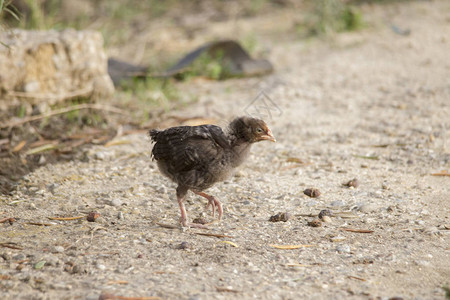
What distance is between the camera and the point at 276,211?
4.32m

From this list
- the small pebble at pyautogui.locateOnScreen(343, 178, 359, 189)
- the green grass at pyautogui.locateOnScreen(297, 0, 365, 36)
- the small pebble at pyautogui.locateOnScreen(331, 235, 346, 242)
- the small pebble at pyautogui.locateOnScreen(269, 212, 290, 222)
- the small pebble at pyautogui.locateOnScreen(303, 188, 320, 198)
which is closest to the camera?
the small pebble at pyautogui.locateOnScreen(331, 235, 346, 242)

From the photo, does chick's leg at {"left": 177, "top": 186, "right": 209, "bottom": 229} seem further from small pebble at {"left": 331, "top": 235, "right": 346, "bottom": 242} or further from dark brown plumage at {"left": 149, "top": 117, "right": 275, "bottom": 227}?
small pebble at {"left": 331, "top": 235, "right": 346, "bottom": 242}

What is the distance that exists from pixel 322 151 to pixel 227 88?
2340 mm

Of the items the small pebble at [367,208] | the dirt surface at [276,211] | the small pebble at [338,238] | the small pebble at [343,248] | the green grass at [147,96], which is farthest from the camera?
the green grass at [147,96]

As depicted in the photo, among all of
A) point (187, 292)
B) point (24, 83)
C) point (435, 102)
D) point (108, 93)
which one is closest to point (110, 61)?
point (108, 93)

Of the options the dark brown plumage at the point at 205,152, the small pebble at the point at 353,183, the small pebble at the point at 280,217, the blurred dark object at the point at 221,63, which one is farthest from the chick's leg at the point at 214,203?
the blurred dark object at the point at 221,63

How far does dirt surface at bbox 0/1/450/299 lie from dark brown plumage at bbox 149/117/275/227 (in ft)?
1.03

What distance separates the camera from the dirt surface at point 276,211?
3.23m

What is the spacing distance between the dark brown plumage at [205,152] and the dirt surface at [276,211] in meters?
0.31

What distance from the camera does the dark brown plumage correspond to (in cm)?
409

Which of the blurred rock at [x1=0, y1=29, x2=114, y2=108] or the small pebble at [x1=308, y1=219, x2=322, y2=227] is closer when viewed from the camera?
the small pebble at [x1=308, y1=219, x2=322, y2=227]

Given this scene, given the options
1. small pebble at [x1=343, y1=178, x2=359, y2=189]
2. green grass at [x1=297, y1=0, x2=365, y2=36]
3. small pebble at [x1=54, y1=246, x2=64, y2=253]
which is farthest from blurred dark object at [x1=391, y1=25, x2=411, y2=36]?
small pebble at [x1=54, y1=246, x2=64, y2=253]

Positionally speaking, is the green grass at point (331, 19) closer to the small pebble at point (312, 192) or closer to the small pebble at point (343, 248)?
the small pebble at point (312, 192)

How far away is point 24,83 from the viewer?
6445 millimetres
